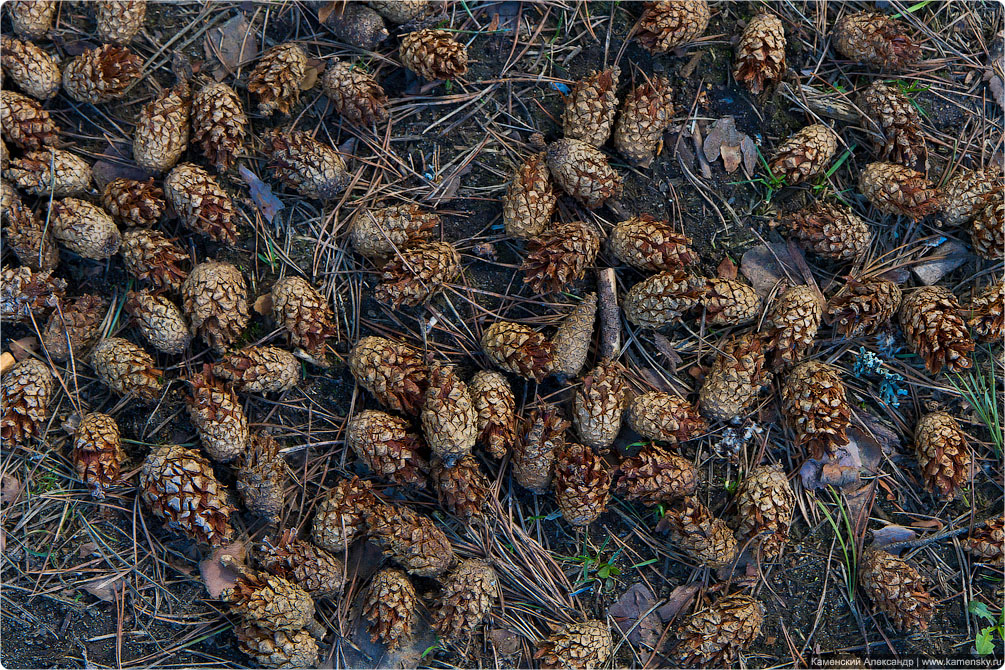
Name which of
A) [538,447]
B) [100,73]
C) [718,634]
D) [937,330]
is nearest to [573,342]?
[538,447]

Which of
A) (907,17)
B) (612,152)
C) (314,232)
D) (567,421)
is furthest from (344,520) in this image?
(907,17)

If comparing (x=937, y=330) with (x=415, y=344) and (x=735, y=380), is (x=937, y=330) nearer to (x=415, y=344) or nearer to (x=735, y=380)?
(x=735, y=380)

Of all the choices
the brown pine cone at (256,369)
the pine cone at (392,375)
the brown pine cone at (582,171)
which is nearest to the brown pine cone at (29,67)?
the brown pine cone at (256,369)

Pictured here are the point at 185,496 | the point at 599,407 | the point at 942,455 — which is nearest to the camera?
the point at 185,496

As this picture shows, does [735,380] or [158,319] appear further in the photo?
[735,380]

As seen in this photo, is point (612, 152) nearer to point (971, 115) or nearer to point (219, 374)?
point (971, 115)

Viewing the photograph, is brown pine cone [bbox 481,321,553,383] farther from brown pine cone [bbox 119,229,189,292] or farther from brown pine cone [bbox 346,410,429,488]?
brown pine cone [bbox 119,229,189,292]

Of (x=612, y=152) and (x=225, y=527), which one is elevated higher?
(x=612, y=152)

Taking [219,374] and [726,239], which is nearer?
[219,374]
